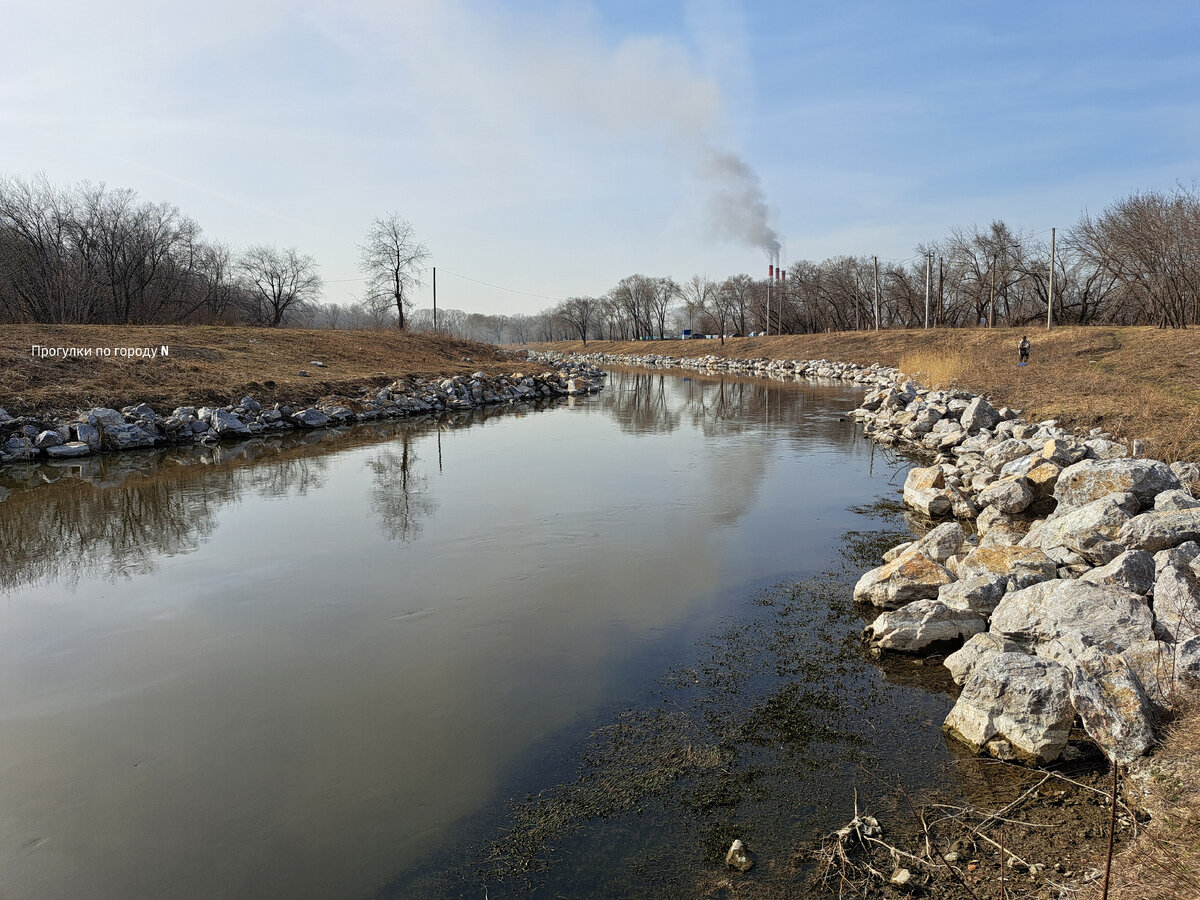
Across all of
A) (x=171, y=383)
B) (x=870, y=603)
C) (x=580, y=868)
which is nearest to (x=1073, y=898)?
(x=580, y=868)

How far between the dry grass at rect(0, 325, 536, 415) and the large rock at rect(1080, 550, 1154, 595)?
18139 millimetres

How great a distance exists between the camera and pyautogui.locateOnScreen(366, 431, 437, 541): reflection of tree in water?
28.7ft

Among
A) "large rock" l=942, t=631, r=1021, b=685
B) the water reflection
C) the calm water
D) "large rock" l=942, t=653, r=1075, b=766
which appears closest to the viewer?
the calm water

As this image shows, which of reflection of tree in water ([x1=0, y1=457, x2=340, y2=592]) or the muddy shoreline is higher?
Answer: reflection of tree in water ([x1=0, y1=457, x2=340, y2=592])

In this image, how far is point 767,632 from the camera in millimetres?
5414

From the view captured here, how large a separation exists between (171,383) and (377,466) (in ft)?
28.9

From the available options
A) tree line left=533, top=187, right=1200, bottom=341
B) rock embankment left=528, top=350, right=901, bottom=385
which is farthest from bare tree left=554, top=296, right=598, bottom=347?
rock embankment left=528, top=350, right=901, bottom=385

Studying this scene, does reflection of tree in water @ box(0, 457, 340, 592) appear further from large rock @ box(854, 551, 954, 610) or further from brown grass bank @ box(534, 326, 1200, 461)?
brown grass bank @ box(534, 326, 1200, 461)

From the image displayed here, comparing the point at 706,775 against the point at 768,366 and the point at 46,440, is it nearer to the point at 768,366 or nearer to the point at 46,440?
the point at 46,440

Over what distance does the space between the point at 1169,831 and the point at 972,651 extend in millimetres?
1683

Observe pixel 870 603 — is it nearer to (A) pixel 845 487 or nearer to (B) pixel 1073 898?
(B) pixel 1073 898

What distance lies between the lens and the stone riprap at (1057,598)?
3613 mm

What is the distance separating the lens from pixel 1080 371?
18.9 m

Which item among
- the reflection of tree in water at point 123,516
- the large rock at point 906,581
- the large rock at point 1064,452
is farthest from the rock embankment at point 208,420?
the large rock at point 1064,452
